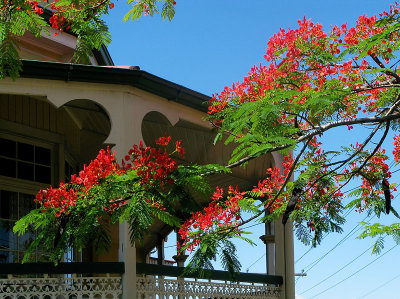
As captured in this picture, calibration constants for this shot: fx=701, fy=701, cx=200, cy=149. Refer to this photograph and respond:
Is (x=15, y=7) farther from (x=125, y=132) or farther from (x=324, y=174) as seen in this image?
(x=324, y=174)

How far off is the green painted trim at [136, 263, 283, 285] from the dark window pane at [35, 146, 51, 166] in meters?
3.37

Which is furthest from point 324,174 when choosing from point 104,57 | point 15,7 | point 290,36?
point 104,57

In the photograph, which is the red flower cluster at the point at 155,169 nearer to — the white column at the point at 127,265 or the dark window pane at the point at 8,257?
the white column at the point at 127,265

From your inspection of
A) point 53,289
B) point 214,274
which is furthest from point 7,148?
point 214,274

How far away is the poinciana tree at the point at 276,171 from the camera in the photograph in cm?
727

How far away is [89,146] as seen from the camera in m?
14.5

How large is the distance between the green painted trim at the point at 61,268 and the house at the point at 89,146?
0.01 meters

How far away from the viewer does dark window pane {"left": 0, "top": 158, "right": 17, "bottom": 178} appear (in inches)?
460

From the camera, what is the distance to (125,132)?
9.90 metres

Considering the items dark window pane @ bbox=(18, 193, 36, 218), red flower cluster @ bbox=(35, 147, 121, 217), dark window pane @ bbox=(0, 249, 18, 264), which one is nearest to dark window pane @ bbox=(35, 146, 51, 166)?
dark window pane @ bbox=(18, 193, 36, 218)

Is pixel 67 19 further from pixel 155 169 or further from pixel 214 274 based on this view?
pixel 214 274

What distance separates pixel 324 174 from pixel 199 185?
244cm

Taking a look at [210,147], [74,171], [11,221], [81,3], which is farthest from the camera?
[210,147]

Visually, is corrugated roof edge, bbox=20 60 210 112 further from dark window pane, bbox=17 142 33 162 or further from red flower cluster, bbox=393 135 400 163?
red flower cluster, bbox=393 135 400 163
